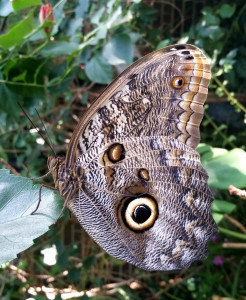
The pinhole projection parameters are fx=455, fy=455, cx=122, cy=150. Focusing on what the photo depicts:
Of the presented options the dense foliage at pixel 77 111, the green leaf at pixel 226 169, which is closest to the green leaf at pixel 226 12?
the dense foliage at pixel 77 111

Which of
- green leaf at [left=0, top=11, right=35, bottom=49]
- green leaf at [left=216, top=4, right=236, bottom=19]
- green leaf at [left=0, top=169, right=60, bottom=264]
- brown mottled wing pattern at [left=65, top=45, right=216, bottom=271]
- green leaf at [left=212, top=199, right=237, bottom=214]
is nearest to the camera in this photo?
green leaf at [left=0, top=169, right=60, bottom=264]

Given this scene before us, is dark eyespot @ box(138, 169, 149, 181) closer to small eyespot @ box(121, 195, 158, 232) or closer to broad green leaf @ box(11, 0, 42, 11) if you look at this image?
small eyespot @ box(121, 195, 158, 232)

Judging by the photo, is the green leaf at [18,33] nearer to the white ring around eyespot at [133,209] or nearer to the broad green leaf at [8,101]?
the broad green leaf at [8,101]

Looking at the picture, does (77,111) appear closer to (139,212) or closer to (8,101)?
(8,101)

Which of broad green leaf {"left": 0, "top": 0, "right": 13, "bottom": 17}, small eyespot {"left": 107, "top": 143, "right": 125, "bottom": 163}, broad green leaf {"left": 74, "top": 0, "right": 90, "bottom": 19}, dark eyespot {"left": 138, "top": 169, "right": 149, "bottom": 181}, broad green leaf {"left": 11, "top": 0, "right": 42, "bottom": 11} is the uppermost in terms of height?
broad green leaf {"left": 11, "top": 0, "right": 42, "bottom": 11}

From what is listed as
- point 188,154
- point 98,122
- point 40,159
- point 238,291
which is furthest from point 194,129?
point 238,291

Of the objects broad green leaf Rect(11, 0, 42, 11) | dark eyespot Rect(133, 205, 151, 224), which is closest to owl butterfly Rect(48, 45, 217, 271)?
dark eyespot Rect(133, 205, 151, 224)
